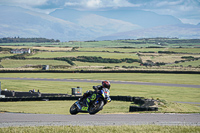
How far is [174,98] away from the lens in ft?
139

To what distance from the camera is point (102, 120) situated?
1884cm

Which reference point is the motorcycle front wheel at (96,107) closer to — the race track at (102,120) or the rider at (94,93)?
the rider at (94,93)

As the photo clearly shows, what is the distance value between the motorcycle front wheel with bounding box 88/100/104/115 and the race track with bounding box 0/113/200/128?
98.0 inches

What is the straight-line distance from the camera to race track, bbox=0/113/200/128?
706 inches

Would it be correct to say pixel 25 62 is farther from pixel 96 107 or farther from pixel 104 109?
pixel 96 107

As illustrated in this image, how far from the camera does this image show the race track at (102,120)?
1794 centimetres

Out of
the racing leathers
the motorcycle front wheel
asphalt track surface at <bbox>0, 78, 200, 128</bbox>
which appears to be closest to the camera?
the motorcycle front wheel

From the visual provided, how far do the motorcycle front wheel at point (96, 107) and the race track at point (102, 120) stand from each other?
2488 millimetres

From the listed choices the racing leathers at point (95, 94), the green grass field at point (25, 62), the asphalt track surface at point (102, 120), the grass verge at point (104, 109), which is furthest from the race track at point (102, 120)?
the green grass field at point (25, 62)

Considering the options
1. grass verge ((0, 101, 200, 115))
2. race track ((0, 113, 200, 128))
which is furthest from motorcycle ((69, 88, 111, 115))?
grass verge ((0, 101, 200, 115))

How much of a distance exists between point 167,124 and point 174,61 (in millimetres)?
100429

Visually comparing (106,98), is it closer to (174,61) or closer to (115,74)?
(115,74)

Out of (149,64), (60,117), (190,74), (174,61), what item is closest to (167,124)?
(60,117)

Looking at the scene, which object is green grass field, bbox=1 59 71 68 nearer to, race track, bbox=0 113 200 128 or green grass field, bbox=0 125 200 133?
race track, bbox=0 113 200 128
